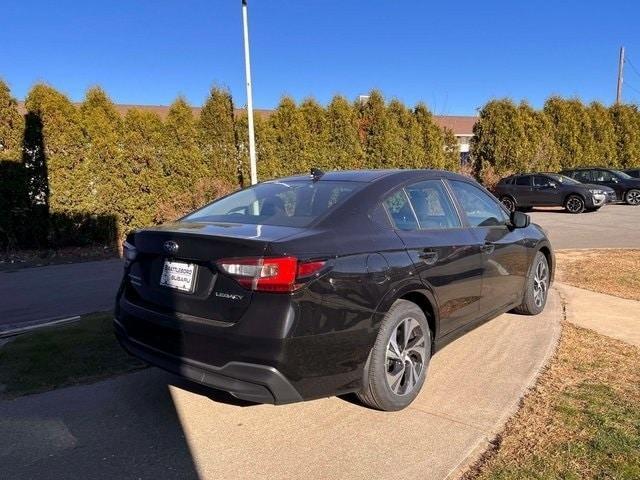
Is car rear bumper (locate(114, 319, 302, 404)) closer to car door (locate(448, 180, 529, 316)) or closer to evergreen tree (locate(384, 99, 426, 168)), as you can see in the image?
car door (locate(448, 180, 529, 316))

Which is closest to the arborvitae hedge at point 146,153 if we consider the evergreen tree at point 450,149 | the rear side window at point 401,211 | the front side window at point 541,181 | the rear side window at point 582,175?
the evergreen tree at point 450,149

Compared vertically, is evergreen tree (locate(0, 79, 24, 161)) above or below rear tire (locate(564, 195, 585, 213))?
above

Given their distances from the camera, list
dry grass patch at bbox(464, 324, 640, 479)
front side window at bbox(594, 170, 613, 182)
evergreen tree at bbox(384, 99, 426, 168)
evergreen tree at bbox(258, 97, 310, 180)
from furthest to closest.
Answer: front side window at bbox(594, 170, 613, 182) → evergreen tree at bbox(384, 99, 426, 168) → evergreen tree at bbox(258, 97, 310, 180) → dry grass patch at bbox(464, 324, 640, 479)

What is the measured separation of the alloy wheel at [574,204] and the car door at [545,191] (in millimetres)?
346

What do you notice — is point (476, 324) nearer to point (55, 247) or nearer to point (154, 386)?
point (154, 386)

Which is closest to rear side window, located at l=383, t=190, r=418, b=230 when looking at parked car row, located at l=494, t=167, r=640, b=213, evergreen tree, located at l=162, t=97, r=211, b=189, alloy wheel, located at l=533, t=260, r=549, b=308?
alloy wheel, located at l=533, t=260, r=549, b=308

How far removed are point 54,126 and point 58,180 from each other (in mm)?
1109

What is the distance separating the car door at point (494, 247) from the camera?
470 cm

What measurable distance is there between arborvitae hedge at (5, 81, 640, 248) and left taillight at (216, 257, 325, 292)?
967 centimetres

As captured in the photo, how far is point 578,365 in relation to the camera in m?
4.50

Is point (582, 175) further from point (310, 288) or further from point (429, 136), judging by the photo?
point (310, 288)

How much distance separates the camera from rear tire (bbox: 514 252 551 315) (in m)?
5.69

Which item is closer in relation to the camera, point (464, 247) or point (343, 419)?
point (343, 419)

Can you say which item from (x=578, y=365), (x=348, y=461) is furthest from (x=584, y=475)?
(x=578, y=365)
